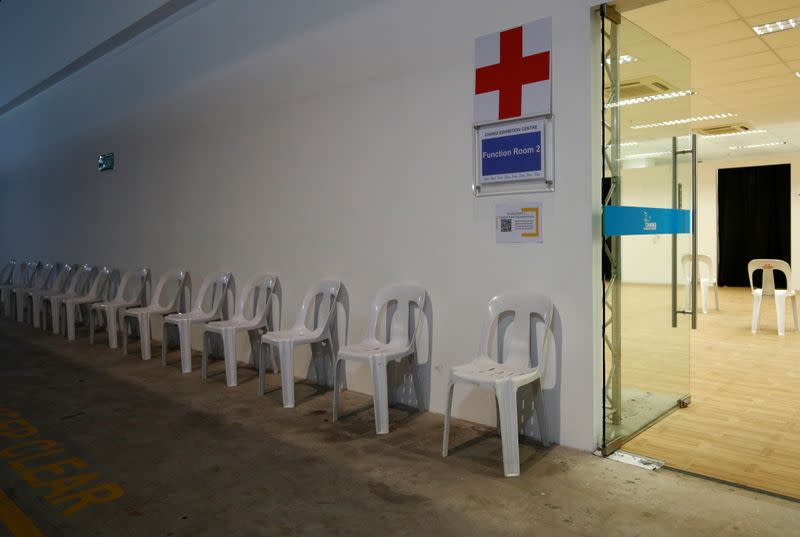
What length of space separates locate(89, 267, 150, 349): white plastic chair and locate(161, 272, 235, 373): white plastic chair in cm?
103

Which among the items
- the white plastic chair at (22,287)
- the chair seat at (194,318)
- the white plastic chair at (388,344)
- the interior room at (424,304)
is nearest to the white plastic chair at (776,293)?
the interior room at (424,304)

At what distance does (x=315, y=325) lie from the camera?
4.75 metres

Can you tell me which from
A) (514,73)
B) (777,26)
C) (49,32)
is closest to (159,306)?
(49,32)

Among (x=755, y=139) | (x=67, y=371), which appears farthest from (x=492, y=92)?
(x=755, y=139)

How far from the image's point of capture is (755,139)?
425 inches

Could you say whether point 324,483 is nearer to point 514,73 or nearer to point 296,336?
point 296,336

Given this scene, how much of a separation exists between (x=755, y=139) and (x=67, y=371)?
11337mm

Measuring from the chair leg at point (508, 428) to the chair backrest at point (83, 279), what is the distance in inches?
255

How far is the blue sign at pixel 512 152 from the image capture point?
3.26 meters

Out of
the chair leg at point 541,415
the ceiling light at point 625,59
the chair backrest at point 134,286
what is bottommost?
the chair leg at point 541,415

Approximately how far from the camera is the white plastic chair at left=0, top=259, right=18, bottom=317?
348 inches

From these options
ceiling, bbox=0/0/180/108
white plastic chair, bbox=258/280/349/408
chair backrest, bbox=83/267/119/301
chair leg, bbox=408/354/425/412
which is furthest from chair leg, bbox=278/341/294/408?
chair backrest, bbox=83/267/119/301

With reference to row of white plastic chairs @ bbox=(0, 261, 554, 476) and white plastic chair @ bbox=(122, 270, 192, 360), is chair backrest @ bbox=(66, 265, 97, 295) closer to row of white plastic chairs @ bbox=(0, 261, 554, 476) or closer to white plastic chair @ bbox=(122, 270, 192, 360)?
row of white plastic chairs @ bbox=(0, 261, 554, 476)

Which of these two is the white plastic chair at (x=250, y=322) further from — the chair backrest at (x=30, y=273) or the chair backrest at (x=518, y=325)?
the chair backrest at (x=30, y=273)
